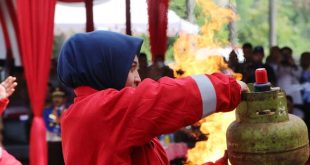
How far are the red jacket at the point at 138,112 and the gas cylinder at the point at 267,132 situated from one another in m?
0.13

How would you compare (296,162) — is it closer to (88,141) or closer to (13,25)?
(88,141)

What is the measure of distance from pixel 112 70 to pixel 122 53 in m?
0.06

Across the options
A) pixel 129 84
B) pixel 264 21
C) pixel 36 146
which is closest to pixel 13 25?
pixel 36 146

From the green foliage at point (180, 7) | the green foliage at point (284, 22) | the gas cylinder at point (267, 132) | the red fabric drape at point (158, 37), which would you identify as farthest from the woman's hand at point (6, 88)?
the green foliage at point (284, 22)

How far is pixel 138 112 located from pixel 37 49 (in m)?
3.38

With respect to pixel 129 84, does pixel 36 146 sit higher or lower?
lower

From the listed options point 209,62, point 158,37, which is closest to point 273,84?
point 158,37

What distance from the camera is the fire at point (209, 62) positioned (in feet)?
7.75

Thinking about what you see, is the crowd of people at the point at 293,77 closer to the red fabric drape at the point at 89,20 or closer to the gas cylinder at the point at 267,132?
the red fabric drape at the point at 89,20

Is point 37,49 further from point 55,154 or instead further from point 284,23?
point 284,23

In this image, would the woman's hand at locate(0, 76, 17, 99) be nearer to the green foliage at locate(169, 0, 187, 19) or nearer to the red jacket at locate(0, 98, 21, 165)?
the red jacket at locate(0, 98, 21, 165)

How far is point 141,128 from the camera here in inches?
56.7

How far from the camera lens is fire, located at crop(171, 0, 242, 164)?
2.36m

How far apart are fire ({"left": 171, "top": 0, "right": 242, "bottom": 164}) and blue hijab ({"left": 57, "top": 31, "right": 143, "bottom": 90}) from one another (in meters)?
0.87
